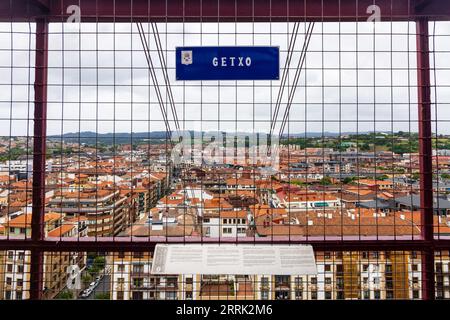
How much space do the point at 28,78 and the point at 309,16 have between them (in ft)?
5.96

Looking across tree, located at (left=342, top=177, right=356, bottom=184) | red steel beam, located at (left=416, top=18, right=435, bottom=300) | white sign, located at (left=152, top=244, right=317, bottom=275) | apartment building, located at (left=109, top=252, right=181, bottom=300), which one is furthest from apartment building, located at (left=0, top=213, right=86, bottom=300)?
red steel beam, located at (left=416, top=18, right=435, bottom=300)

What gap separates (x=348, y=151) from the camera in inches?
97.3

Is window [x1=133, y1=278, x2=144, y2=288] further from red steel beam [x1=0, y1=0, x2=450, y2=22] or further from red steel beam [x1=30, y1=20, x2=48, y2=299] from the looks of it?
red steel beam [x1=0, y1=0, x2=450, y2=22]

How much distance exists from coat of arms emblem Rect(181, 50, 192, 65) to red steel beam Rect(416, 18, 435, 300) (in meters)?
1.43

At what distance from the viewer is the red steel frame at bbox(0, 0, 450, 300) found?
2.32 m

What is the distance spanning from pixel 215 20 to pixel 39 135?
134 cm

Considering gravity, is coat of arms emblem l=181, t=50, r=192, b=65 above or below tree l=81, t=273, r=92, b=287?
above

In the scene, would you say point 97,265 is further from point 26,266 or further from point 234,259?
point 234,259

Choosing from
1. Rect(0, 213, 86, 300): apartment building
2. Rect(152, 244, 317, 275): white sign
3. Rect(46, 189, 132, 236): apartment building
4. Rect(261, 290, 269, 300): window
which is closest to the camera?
Rect(152, 244, 317, 275): white sign

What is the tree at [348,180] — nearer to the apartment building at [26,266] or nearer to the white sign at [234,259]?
the white sign at [234,259]

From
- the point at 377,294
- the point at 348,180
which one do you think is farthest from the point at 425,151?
the point at 377,294

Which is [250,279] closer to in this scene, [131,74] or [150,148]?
[150,148]

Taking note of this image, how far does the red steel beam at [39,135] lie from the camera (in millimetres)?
2352

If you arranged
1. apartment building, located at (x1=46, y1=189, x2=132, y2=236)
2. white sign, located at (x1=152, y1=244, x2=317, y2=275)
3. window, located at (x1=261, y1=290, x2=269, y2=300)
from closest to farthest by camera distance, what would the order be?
white sign, located at (x1=152, y1=244, x2=317, y2=275)
window, located at (x1=261, y1=290, x2=269, y2=300)
apartment building, located at (x1=46, y1=189, x2=132, y2=236)
